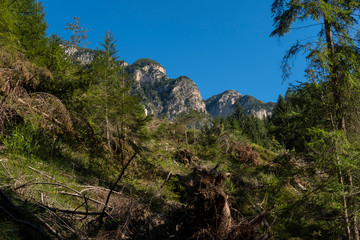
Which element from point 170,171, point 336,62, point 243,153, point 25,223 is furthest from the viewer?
point 243,153

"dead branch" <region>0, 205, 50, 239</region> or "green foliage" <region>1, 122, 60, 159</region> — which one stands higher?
"green foliage" <region>1, 122, 60, 159</region>

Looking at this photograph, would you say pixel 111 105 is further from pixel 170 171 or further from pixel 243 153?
pixel 243 153

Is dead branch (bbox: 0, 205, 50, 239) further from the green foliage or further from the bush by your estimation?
the bush

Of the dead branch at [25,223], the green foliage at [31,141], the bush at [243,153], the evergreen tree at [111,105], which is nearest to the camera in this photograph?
the dead branch at [25,223]

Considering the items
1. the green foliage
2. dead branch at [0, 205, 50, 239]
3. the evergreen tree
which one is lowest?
dead branch at [0, 205, 50, 239]

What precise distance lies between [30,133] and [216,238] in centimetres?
602

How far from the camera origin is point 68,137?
7.55m

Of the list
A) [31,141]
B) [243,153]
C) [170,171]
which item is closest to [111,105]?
[31,141]

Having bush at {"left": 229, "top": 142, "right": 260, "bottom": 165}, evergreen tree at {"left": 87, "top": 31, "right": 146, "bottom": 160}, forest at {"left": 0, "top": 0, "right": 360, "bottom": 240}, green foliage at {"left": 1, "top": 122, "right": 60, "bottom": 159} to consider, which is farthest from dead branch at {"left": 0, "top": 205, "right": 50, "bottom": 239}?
bush at {"left": 229, "top": 142, "right": 260, "bottom": 165}

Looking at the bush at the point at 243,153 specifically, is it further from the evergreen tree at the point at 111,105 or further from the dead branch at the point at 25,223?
the dead branch at the point at 25,223

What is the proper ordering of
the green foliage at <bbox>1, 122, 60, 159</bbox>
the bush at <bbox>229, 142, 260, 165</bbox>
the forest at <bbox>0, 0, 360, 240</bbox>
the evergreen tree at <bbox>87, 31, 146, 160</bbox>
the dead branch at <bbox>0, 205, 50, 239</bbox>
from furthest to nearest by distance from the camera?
the bush at <bbox>229, 142, 260, 165</bbox> < the evergreen tree at <bbox>87, 31, 146, 160</bbox> < the green foliage at <bbox>1, 122, 60, 159</bbox> < the forest at <bbox>0, 0, 360, 240</bbox> < the dead branch at <bbox>0, 205, 50, 239</bbox>

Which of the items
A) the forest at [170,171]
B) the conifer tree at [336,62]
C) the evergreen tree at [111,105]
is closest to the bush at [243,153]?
the forest at [170,171]

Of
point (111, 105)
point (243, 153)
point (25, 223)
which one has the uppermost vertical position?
point (111, 105)

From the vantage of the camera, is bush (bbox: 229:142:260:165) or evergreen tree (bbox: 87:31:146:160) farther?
bush (bbox: 229:142:260:165)
